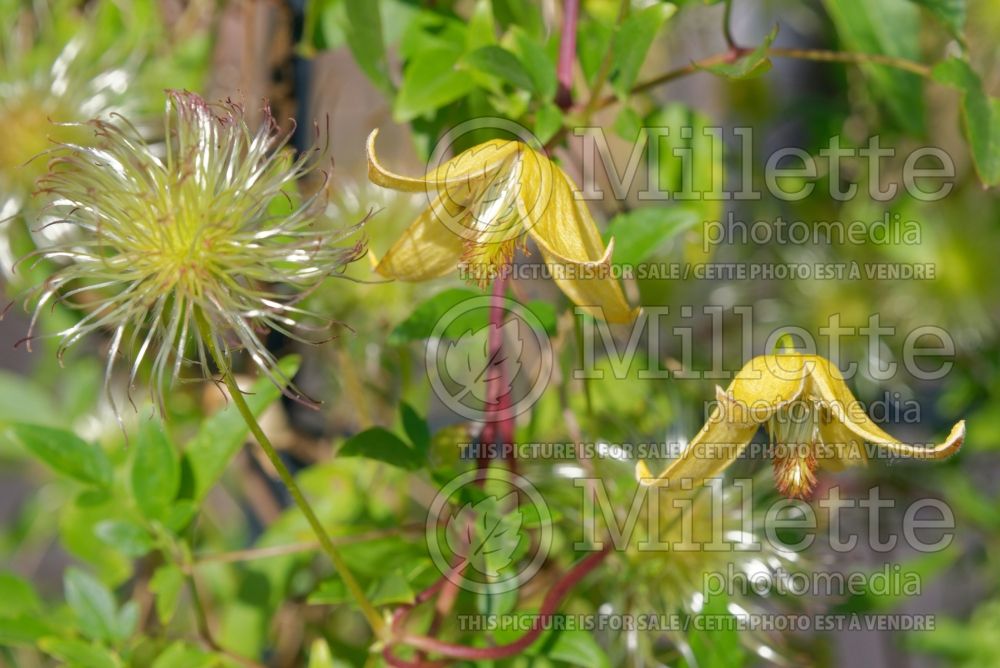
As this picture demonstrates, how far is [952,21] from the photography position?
70cm

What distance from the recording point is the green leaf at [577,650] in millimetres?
589

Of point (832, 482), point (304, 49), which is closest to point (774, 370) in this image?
point (304, 49)

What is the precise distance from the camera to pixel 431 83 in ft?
2.22

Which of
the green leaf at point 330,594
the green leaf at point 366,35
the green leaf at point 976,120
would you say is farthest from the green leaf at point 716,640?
the green leaf at point 366,35

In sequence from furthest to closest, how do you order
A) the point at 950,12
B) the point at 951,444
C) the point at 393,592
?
the point at 950,12 → the point at 393,592 → the point at 951,444

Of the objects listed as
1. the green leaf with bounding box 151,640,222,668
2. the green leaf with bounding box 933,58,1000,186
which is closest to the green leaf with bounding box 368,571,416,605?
the green leaf with bounding box 151,640,222,668

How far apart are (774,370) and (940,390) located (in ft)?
2.87

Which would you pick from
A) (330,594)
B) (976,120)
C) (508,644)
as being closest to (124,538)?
(330,594)

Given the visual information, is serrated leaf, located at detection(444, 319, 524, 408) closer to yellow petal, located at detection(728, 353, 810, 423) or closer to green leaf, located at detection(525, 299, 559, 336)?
green leaf, located at detection(525, 299, 559, 336)

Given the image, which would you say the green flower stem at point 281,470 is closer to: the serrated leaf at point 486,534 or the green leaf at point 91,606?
the serrated leaf at point 486,534

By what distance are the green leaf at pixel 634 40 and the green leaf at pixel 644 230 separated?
0.25 feet

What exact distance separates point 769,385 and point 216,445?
0.37 metres

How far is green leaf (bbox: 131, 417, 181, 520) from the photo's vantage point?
66cm

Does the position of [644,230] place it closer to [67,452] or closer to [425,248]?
[425,248]
